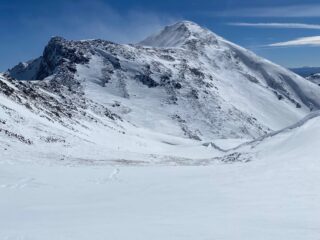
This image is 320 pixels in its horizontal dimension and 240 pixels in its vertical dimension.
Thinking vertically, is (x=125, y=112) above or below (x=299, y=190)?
above

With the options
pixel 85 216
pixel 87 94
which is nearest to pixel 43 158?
pixel 85 216

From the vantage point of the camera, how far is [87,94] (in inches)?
5084

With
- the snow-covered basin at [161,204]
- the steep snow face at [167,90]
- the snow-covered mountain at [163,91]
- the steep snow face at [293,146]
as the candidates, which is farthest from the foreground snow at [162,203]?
the steep snow face at [167,90]

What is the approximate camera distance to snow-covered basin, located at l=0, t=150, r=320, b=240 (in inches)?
492

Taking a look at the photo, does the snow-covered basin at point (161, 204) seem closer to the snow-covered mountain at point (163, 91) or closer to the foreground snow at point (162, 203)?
the foreground snow at point (162, 203)

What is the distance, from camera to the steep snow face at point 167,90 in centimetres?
12531

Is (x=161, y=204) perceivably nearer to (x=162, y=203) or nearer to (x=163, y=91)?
(x=162, y=203)

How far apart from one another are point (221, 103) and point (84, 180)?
403 ft

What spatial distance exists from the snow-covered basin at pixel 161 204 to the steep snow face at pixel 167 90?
3449 inches

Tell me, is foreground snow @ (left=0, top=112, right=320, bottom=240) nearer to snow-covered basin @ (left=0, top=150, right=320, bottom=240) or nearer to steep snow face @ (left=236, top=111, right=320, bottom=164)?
snow-covered basin @ (left=0, top=150, right=320, bottom=240)

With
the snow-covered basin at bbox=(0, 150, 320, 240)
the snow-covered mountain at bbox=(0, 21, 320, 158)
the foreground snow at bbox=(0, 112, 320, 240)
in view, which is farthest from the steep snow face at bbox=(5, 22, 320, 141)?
the snow-covered basin at bbox=(0, 150, 320, 240)

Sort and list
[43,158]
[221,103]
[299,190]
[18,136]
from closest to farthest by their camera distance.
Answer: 1. [299,190]
2. [43,158]
3. [18,136]
4. [221,103]

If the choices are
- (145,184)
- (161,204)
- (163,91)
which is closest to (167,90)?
(163,91)

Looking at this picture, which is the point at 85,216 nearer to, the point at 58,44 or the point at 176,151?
the point at 176,151
